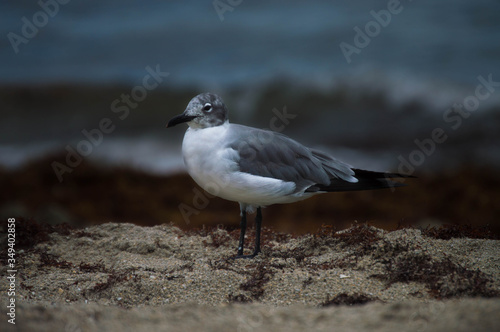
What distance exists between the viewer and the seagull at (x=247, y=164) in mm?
4449

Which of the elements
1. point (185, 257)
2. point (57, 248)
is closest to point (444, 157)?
point (185, 257)

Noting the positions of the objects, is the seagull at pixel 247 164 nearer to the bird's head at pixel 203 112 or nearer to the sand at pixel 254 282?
the bird's head at pixel 203 112

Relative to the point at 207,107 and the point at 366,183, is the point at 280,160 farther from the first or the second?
the point at 366,183

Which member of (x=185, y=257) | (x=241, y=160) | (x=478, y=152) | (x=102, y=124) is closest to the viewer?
(x=241, y=160)

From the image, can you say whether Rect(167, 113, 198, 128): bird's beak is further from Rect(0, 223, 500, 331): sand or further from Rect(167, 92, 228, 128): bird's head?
Rect(0, 223, 500, 331): sand

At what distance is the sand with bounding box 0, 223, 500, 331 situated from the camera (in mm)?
2703

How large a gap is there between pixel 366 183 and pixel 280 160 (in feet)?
2.92

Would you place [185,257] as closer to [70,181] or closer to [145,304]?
[145,304]

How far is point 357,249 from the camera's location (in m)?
4.57

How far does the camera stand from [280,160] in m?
4.73

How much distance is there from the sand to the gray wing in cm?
55

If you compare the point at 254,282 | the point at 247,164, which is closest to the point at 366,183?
the point at 247,164

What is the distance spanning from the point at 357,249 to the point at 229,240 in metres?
1.37

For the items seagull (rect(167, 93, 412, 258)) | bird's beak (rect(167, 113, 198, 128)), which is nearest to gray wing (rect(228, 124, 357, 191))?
seagull (rect(167, 93, 412, 258))
